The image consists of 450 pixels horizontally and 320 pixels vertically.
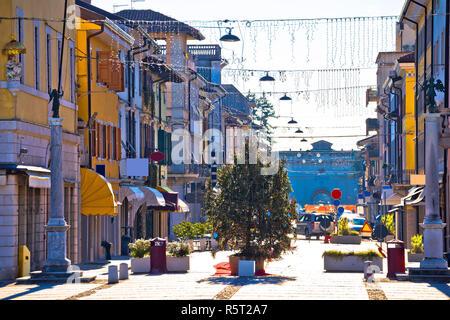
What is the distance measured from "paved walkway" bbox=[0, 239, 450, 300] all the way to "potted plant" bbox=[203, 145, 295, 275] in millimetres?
1016

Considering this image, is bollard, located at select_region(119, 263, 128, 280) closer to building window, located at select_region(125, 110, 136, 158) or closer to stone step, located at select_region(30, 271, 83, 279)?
stone step, located at select_region(30, 271, 83, 279)

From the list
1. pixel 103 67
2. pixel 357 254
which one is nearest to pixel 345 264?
pixel 357 254

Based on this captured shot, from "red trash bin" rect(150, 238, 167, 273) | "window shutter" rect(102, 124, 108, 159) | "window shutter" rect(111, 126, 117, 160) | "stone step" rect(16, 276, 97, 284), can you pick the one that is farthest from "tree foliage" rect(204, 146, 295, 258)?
"window shutter" rect(111, 126, 117, 160)

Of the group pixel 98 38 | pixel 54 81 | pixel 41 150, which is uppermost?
pixel 98 38

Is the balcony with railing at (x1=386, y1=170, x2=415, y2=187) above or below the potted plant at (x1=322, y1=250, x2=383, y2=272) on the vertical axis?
above

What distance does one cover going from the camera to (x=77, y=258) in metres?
36.0

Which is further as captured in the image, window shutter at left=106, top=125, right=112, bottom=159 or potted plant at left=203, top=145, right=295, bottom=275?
window shutter at left=106, top=125, right=112, bottom=159

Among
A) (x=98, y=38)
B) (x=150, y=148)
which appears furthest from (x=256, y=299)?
(x=150, y=148)

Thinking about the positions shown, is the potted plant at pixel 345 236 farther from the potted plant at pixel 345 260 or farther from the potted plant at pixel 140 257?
the potted plant at pixel 140 257

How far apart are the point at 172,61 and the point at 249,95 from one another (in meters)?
66.5

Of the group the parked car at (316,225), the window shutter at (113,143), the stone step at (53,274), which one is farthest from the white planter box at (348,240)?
the stone step at (53,274)

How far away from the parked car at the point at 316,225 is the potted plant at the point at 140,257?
3558cm

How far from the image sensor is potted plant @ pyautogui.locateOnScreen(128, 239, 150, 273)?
30.7 m
